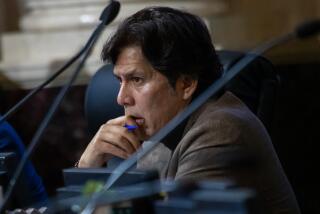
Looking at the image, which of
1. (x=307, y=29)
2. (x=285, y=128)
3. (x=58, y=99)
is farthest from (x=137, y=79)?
(x=285, y=128)

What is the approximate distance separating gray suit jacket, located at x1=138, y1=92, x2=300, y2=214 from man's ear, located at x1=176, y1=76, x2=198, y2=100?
0.18ft

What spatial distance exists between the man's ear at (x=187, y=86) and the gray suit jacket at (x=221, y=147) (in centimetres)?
6

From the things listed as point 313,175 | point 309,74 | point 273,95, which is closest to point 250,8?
point 309,74

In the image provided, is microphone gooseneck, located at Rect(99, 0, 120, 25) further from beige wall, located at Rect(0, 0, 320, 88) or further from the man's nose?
beige wall, located at Rect(0, 0, 320, 88)

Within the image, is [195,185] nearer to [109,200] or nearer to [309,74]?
[109,200]

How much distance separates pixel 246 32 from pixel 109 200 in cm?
362

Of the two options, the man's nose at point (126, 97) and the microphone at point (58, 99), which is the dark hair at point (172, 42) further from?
the microphone at point (58, 99)

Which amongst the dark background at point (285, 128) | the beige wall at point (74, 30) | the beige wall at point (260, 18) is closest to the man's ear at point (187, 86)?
the dark background at point (285, 128)

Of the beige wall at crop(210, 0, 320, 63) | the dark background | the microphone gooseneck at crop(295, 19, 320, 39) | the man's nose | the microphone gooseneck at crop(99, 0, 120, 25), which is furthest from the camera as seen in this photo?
the beige wall at crop(210, 0, 320, 63)

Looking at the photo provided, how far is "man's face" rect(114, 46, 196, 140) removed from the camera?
2.27m

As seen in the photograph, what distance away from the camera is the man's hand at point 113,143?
2.32m

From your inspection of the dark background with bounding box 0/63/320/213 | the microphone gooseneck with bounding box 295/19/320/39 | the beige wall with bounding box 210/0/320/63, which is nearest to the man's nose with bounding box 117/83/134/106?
the microphone gooseneck with bounding box 295/19/320/39

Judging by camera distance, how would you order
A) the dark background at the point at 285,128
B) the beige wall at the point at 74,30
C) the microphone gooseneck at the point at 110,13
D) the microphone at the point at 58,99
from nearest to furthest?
1. the microphone at the point at 58,99
2. the microphone gooseneck at the point at 110,13
3. the dark background at the point at 285,128
4. the beige wall at the point at 74,30

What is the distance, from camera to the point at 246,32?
16.4ft
